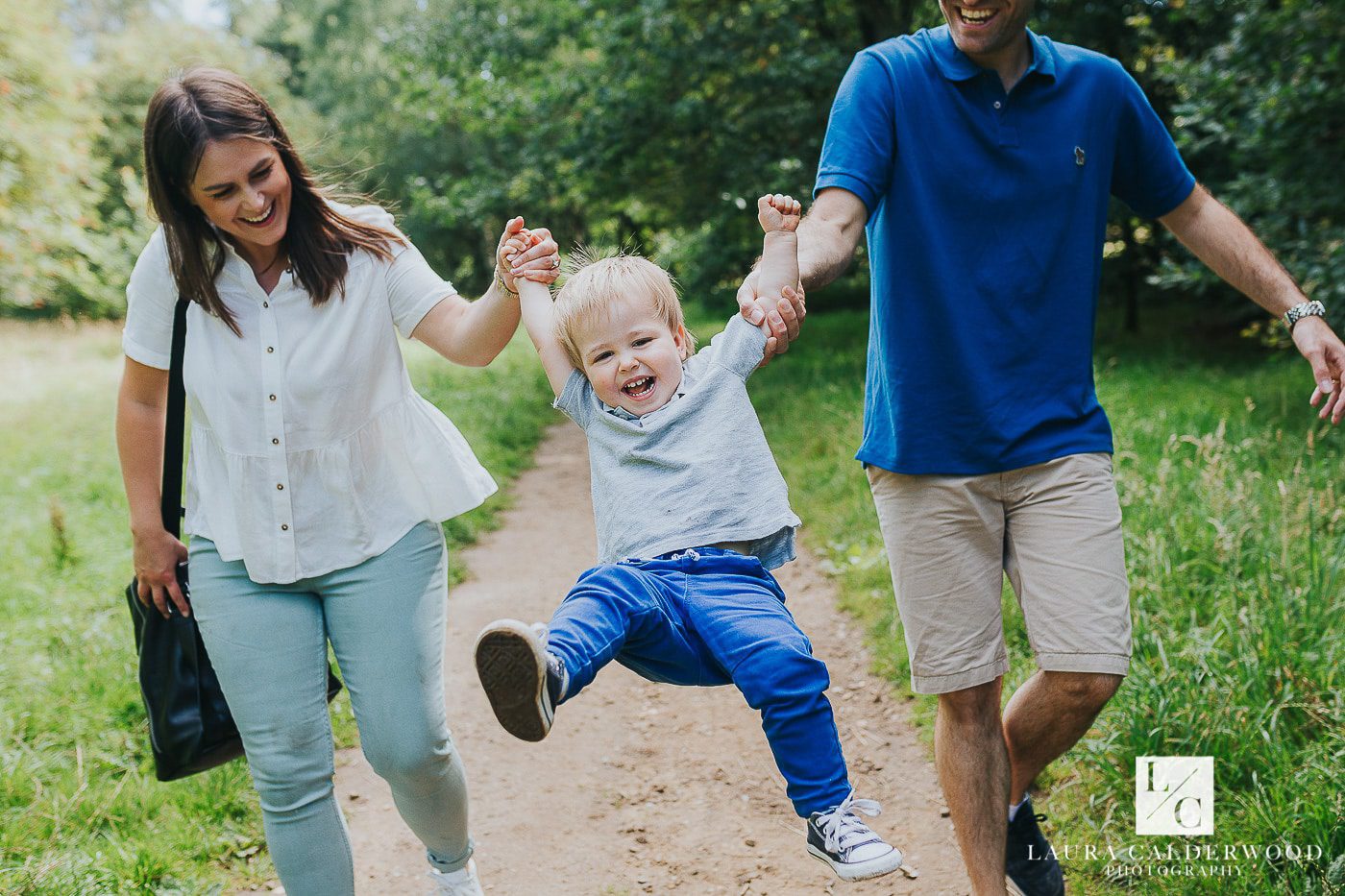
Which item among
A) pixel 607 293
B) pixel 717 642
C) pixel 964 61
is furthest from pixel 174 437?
pixel 964 61

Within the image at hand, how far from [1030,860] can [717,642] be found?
1.43 metres

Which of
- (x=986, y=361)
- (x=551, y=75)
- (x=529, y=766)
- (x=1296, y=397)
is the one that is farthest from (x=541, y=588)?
(x=551, y=75)

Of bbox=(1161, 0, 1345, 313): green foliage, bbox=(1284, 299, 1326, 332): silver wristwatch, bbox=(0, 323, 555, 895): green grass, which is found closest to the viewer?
bbox=(1284, 299, 1326, 332): silver wristwatch

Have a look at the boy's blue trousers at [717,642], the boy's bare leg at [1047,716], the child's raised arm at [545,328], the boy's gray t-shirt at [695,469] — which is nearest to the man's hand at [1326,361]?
the boy's bare leg at [1047,716]

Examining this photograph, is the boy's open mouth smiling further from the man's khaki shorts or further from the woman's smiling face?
the woman's smiling face

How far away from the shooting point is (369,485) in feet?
9.04

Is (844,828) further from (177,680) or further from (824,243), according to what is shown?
(177,680)

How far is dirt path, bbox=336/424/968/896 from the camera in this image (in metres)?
3.58

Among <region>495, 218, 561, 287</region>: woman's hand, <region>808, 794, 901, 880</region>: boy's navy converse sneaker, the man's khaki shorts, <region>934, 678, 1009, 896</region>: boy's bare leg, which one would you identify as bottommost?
<region>934, 678, 1009, 896</region>: boy's bare leg

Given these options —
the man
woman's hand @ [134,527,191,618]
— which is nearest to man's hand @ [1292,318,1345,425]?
the man

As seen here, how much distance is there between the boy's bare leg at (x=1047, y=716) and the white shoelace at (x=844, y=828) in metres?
0.85

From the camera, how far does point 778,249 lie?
8.22 ft

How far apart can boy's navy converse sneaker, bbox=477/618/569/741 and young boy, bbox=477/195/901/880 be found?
122mm

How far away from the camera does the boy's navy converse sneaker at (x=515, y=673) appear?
1.99 metres
